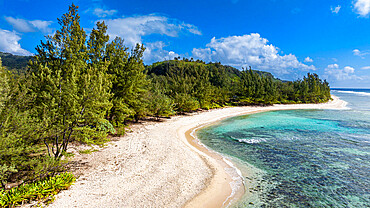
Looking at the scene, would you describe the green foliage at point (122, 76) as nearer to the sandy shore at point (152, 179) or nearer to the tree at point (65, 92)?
the sandy shore at point (152, 179)

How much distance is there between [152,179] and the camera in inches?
480

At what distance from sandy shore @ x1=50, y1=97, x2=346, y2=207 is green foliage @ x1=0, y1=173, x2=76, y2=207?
53 cm

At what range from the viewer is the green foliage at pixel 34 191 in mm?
8305

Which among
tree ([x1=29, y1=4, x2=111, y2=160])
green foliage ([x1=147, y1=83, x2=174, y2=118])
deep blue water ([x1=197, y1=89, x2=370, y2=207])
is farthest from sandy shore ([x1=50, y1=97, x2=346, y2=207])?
green foliage ([x1=147, y1=83, x2=174, y2=118])

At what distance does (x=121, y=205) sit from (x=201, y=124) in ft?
90.8

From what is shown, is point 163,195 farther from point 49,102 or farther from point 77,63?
point 77,63

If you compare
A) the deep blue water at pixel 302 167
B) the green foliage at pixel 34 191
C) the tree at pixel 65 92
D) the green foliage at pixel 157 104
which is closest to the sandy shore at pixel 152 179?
the green foliage at pixel 34 191

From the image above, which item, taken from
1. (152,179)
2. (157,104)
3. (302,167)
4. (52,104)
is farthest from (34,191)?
(157,104)

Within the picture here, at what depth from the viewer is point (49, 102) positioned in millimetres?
10203

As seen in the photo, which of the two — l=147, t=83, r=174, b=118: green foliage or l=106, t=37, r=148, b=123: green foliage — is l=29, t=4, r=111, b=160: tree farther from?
l=147, t=83, r=174, b=118: green foliage

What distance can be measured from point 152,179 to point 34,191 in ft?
21.5

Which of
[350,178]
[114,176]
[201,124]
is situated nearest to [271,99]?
[201,124]

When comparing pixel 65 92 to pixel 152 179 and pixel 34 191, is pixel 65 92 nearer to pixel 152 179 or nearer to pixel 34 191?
pixel 34 191

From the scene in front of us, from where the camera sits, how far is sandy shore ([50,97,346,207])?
9867 mm
